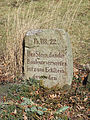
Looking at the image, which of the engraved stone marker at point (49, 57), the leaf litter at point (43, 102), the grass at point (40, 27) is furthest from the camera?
the grass at point (40, 27)

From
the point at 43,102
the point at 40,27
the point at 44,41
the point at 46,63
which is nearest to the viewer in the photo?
the point at 43,102

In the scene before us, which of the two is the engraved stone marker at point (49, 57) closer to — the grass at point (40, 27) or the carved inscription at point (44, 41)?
the carved inscription at point (44, 41)

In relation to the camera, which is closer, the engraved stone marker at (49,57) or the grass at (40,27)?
the engraved stone marker at (49,57)

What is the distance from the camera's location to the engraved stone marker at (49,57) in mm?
3844

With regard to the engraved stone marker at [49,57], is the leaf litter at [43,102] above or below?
below

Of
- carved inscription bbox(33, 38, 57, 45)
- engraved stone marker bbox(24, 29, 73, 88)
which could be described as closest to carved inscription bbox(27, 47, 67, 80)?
engraved stone marker bbox(24, 29, 73, 88)

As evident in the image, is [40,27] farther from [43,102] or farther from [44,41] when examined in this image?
[43,102]

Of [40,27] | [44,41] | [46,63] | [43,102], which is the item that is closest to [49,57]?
[46,63]

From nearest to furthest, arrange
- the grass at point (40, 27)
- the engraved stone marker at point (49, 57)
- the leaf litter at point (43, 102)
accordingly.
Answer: the leaf litter at point (43, 102) → the engraved stone marker at point (49, 57) → the grass at point (40, 27)

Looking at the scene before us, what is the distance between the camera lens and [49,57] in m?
3.97

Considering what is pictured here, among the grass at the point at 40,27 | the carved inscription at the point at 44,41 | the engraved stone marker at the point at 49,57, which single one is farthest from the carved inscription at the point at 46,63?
the grass at the point at 40,27

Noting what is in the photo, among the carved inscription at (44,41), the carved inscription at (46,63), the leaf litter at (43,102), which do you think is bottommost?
the leaf litter at (43,102)

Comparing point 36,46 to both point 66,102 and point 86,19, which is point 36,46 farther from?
point 86,19

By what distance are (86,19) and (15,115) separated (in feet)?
18.8
